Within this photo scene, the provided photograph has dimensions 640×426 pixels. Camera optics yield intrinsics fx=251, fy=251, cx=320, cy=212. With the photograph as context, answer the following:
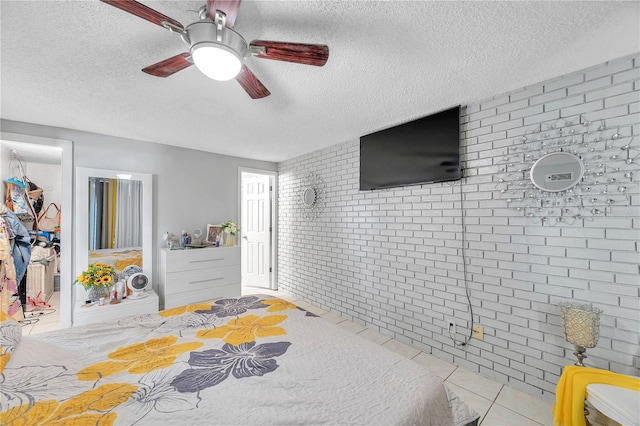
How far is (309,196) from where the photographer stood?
3928 mm

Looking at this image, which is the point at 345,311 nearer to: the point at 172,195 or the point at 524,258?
the point at 524,258

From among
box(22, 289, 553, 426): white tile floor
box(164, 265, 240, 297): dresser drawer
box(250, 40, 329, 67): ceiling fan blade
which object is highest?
box(250, 40, 329, 67): ceiling fan blade

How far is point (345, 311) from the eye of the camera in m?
3.38

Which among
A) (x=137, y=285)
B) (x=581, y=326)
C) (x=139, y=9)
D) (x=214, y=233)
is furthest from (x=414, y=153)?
(x=137, y=285)

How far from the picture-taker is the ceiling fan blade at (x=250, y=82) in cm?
146

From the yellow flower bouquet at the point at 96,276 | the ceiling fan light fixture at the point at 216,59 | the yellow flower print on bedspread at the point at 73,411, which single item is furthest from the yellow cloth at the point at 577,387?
the yellow flower bouquet at the point at 96,276

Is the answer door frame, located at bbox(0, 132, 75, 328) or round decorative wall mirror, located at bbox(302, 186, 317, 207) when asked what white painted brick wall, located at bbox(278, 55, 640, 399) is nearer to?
round decorative wall mirror, located at bbox(302, 186, 317, 207)

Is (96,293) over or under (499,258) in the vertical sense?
under

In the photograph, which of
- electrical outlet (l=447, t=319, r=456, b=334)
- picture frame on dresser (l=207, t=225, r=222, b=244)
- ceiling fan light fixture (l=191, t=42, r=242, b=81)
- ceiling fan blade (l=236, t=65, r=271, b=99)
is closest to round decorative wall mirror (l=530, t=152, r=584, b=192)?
electrical outlet (l=447, t=319, r=456, b=334)

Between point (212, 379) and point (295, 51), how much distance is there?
5.28 feet

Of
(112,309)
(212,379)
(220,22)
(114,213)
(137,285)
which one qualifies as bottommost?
(112,309)

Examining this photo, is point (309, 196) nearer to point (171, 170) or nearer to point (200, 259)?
point (200, 259)

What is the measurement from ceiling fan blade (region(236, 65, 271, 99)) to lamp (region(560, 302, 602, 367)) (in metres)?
2.46

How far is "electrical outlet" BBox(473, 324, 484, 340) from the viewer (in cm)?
216
